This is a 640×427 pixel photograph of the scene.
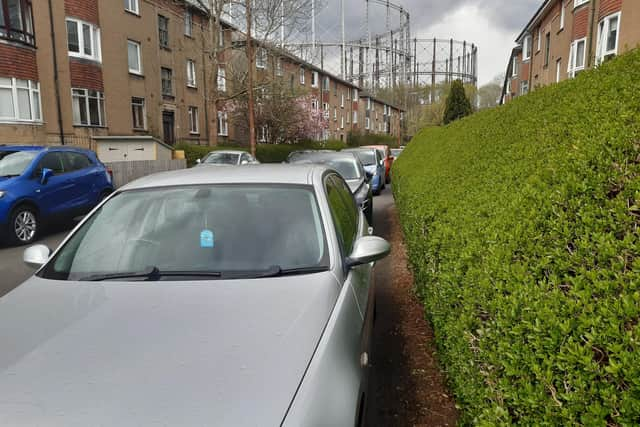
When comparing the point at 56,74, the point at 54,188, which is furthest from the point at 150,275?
the point at 56,74

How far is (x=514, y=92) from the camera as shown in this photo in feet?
118

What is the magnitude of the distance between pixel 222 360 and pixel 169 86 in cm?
2663

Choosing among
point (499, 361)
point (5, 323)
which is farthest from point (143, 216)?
point (499, 361)

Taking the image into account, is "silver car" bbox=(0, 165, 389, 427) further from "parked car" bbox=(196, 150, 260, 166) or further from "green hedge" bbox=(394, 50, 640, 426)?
"parked car" bbox=(196, 150, 260, 166)

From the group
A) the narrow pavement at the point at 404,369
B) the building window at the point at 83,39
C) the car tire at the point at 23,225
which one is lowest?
the narrow pavement at the point at 404,369

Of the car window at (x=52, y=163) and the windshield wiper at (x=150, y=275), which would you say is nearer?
the windshield wiper at (x=150, y=275)

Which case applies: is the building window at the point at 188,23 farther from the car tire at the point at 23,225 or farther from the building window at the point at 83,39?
the car tire at the point at 23,225

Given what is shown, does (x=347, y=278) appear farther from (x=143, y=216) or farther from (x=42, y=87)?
(x=42, y=87)

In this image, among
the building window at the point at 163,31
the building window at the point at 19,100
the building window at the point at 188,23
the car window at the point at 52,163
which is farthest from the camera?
the building window at the point at 188,23

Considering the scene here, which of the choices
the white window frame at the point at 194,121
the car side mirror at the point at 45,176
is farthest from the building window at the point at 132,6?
the car side mirror at the point at 45,176

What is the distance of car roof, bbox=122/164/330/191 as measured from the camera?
300cm

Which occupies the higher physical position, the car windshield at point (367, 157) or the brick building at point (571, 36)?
the brick building at point (571, 36)

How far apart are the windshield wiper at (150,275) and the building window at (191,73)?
2683 centimetres

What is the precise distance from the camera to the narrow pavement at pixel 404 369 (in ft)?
9.41
